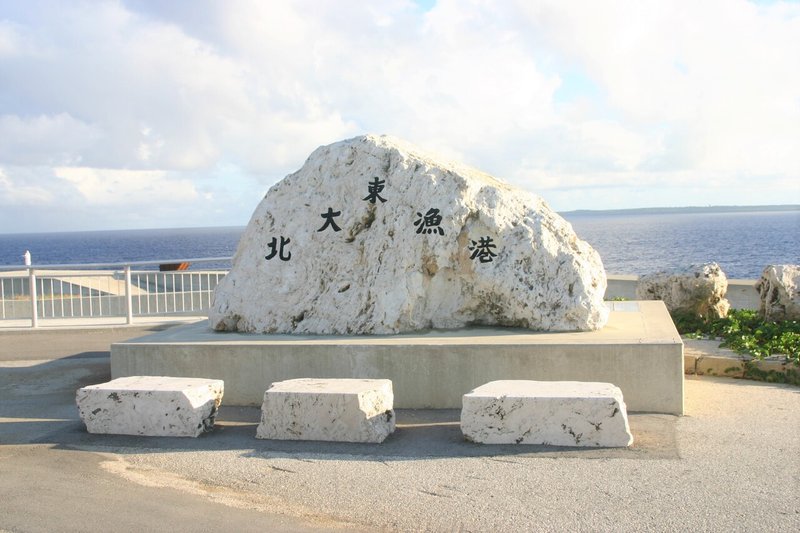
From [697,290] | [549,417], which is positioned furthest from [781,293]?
[549,417]

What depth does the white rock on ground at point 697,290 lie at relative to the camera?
39.1 feet

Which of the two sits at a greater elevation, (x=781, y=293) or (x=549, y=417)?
(x=781, y=293)

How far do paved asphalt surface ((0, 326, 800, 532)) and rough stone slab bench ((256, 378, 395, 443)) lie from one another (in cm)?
12

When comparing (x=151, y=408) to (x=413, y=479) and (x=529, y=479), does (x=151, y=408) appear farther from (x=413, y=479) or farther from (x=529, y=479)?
(x=529, y=479)

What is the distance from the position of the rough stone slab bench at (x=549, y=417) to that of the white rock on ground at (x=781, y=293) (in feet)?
19.5

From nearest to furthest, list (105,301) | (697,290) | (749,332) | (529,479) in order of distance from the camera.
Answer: (529,479), (749,332), (697,290), (105,301)

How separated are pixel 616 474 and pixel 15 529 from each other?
3.92 m

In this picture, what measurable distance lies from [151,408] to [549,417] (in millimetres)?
3388

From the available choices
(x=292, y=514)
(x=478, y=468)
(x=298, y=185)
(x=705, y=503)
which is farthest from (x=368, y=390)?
(x=298, y=185)

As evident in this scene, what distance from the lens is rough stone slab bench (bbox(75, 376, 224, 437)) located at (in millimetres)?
6703

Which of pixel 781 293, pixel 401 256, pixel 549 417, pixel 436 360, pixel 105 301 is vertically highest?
pixel 401 256

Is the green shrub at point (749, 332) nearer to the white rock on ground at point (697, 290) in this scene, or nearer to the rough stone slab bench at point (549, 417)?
the white rock on ground at point (697, 290)

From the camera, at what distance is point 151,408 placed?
677 cm

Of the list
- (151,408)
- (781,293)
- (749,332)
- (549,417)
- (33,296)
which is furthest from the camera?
(33,296)
